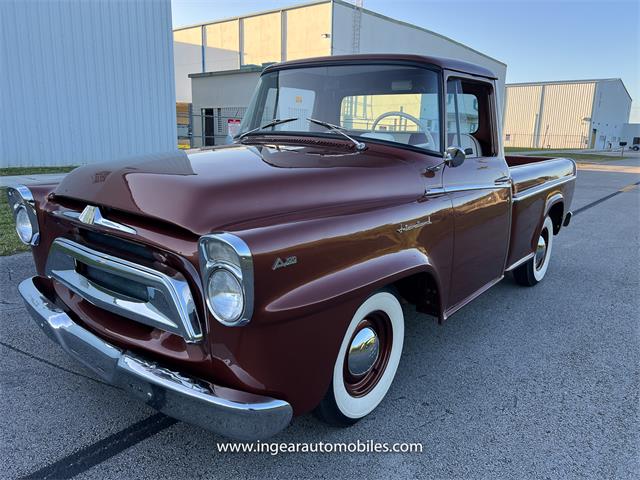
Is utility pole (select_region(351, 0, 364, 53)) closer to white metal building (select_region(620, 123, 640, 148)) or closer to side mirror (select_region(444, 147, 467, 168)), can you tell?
side mirror (select_region(444, 147, 467, 168))

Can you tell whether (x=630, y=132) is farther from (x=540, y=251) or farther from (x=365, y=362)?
(x=365, y=362)

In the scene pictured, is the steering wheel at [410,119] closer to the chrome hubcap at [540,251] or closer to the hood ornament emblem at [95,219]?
the hood ornament emblem at [95,219]

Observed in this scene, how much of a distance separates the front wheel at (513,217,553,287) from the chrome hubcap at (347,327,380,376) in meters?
2.43

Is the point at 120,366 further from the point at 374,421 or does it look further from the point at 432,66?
the point at 432,66

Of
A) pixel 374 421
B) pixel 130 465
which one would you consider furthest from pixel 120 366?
pixel 374 421

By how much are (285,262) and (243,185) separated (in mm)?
453

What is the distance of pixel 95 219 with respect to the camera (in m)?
2.07

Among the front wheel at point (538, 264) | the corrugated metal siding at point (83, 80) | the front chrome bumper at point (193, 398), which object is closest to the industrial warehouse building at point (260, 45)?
the corrugated metal siding at point (83, 80)

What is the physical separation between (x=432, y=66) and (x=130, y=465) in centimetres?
259

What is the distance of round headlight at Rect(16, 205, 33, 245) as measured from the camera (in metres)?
2.61

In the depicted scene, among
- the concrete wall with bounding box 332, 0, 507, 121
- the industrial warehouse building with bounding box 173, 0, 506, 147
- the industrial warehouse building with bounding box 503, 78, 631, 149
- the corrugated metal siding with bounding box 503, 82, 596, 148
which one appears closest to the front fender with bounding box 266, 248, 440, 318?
the industrial warehouse building with bounding box 173, 0, 506, 147

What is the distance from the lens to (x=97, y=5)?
11.5 m

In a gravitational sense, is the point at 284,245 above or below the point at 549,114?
below

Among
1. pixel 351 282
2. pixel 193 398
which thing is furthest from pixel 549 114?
pixel 193 398
